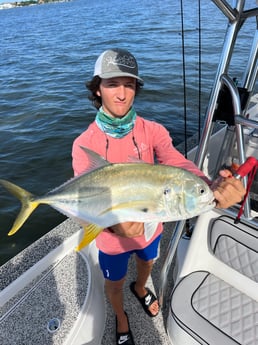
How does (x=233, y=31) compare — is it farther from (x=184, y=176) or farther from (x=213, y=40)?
(x=213, y=40)

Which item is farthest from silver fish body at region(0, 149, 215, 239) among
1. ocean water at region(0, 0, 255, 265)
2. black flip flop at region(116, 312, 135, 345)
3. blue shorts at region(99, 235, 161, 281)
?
ocean water at region(0, 0, 255, 265)

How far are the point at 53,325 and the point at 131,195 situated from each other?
124cm

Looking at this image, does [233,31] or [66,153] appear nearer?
[233,31]

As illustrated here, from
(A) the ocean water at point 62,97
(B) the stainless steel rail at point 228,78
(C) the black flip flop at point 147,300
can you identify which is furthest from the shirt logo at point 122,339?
(A) the ocean water at point 62,97

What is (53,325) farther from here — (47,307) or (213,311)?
(213,311)

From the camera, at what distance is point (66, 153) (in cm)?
677

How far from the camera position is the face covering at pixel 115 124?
168cm

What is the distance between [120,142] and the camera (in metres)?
1.75

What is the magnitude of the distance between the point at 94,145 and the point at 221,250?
1.18m

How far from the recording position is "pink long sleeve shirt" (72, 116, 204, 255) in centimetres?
170

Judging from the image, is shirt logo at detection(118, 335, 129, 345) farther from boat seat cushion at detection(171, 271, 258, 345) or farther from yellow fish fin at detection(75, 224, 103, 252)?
yellow fish fin at detection(75, 224, 103, 252)

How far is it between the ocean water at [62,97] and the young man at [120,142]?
1219 millimetres

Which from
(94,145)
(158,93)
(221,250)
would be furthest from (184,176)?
(158,93)

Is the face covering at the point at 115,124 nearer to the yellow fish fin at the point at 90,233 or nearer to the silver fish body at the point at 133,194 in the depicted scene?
the silver fish body at the point at 133,194
